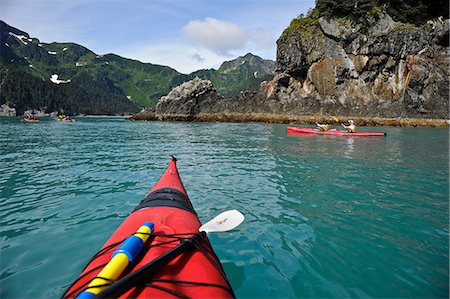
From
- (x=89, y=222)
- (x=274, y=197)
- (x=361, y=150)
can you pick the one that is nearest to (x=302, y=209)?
(x=274, y=197)

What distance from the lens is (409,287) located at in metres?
3.61

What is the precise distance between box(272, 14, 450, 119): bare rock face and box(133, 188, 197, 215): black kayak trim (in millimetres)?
51382

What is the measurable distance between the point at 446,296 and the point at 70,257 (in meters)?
5.55

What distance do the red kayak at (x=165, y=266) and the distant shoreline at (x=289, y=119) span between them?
49070 millimetres

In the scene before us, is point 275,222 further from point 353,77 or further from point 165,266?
point 353,77

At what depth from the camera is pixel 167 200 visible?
169 inches

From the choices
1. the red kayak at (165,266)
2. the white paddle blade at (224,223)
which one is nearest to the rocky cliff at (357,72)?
the white paddle blade at (224,223)

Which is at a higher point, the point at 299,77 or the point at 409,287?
the point at 299,77

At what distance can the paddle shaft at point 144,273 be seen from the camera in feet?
6.43

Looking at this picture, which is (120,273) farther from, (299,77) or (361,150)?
(299,77)

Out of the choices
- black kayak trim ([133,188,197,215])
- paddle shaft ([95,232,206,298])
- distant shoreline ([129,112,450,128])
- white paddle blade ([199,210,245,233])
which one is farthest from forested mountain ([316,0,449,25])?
paddle shaft ([95,232,206,298])

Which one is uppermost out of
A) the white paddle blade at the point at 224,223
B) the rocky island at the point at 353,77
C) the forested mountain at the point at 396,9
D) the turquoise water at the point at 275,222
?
the forested mountain at the point at 396,9

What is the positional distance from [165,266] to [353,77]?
5635cm

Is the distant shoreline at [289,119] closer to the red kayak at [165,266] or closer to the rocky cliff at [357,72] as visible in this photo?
the rocky cliff at [357,72]
